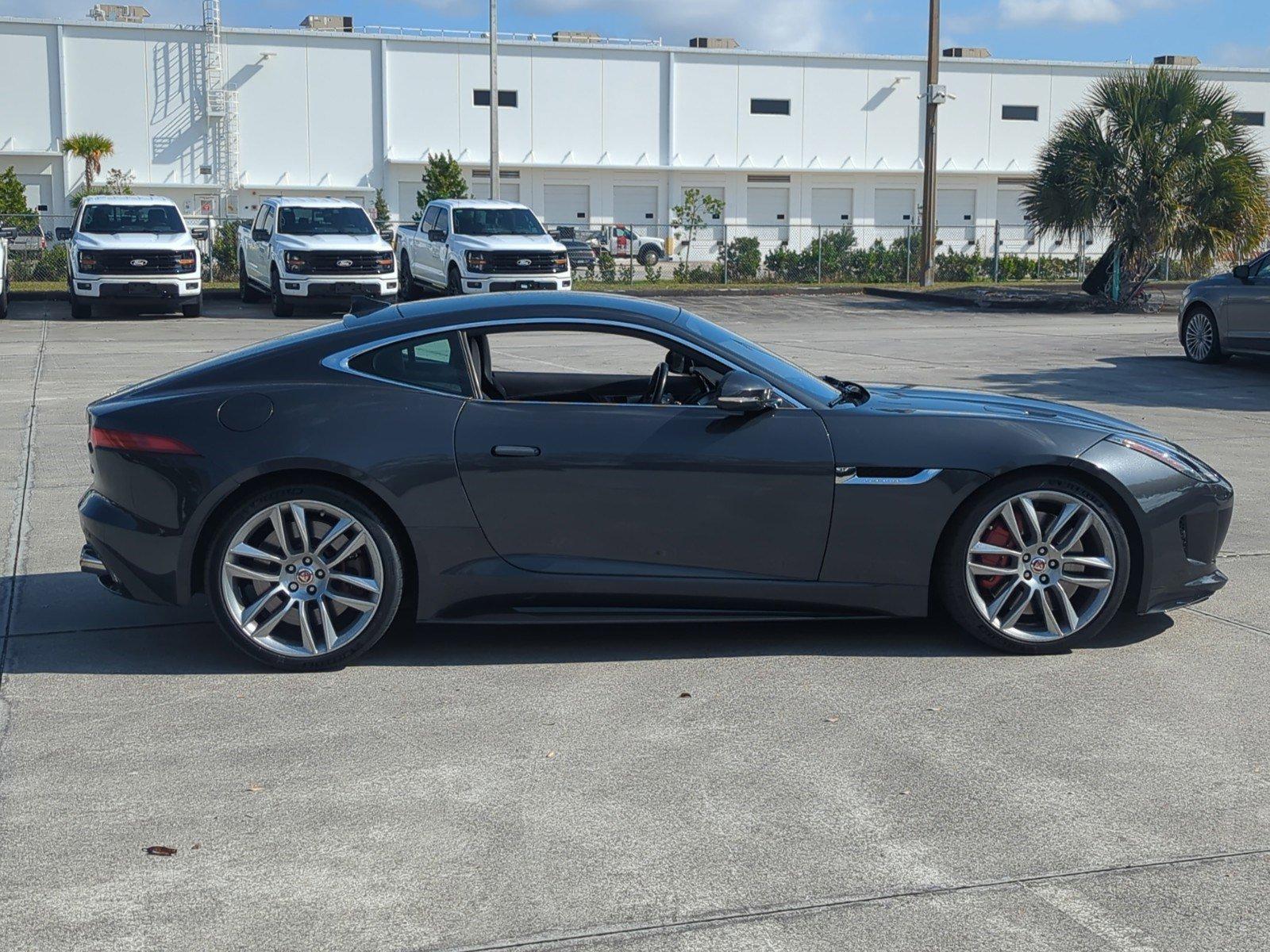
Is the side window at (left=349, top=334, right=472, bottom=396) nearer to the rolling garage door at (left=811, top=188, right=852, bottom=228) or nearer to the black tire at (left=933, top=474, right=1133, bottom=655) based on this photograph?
the black tire at (left=933, top=474, right=1133, bottom=655)

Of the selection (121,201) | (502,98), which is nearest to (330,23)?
(502,98)

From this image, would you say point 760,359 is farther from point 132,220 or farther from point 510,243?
point 132,220

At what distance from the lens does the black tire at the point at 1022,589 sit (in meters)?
5.70

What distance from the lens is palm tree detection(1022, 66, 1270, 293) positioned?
26656 mm

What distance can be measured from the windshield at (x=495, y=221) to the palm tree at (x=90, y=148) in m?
28.3

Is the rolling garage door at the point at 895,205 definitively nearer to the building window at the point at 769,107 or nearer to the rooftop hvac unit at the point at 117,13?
the building window at the point at 769,107

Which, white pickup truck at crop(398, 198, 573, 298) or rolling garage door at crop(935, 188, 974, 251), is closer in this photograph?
white pickup truck at crop(398, 198, 573, 298)

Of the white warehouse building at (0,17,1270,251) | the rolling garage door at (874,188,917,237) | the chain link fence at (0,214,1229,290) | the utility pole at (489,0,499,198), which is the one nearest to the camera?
the chain link fence at (0,214,1229,290)

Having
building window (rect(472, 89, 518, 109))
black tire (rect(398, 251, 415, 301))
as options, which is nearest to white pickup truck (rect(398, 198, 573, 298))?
black tire (rect(398, 251, 415, 301))

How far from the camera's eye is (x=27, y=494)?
9.02 m

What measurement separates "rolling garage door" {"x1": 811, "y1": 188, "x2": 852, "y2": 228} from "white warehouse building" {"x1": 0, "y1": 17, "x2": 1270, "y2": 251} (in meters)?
0.11

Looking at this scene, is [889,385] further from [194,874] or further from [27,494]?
[27,494]

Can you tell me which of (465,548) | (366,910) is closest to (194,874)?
(366,910)

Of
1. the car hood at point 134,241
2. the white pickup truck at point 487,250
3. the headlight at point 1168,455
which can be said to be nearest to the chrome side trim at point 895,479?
the headlight at point 1168,455
